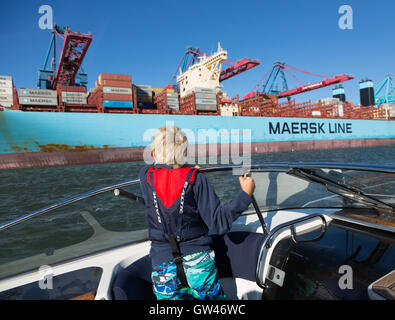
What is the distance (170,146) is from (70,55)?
27.2 meters

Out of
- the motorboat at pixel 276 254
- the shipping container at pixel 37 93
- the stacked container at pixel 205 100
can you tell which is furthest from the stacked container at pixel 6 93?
the motorboat at pixel 276 254

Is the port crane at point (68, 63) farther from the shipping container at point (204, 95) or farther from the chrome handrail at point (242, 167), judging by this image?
the chrome handrail at point (242, 167)

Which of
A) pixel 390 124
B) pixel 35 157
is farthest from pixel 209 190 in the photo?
pixel 390 124

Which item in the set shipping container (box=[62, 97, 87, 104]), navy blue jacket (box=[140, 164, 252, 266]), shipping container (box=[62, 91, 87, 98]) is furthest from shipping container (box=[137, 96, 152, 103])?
navy blue jacket (box=[140, 164, 252, 266])

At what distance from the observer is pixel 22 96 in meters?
18.0

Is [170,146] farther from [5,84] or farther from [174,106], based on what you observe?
[5,84]

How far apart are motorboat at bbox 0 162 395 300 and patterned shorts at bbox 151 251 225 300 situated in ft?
0.68

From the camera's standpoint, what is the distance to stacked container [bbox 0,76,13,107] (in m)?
19.2

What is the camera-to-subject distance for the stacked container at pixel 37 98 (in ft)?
59.3

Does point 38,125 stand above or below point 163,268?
above

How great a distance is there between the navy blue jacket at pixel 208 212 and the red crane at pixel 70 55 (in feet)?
82.9
